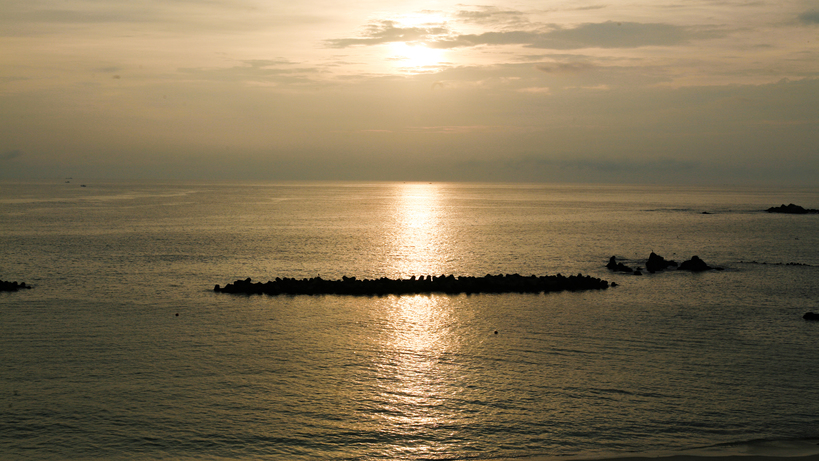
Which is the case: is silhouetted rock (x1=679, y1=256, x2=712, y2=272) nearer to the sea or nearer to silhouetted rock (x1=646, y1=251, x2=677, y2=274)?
the sea

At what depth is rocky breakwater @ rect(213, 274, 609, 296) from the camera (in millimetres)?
41312

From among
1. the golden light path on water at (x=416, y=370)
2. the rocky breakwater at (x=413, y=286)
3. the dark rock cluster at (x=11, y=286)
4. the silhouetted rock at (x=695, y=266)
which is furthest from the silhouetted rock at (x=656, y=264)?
the dark rock cluster at (x=11, y=286)

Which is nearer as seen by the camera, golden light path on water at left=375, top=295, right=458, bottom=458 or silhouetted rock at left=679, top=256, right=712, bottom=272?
golden light path on water at left=375, top=295, right=458, bottom=458

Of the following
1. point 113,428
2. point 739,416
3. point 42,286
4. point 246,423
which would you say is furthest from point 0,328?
point 739,416

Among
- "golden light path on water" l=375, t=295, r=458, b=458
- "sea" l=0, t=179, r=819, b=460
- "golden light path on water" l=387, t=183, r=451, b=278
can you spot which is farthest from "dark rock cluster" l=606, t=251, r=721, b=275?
"golden light path on water" l=375, t=295, r=458, b=458

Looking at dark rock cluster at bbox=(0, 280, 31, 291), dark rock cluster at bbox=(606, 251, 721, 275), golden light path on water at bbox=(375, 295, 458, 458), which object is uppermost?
dark rock cluster at bbox=(606, 251, 721, 275)

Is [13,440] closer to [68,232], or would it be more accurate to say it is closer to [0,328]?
[0,328]

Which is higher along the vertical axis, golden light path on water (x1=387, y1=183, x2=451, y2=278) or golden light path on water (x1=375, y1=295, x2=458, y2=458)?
golden light path on water (x1=387, y1=183, x2=451, y2=278)

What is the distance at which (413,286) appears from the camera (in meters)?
42.8

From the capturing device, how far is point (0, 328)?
3005cm

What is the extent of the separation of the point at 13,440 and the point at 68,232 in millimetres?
73860

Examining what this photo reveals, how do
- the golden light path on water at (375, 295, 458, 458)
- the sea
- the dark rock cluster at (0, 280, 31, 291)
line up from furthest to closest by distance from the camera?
1. the dark rock cluster at (0, 280, 31, 291)
2. the golden light path on water at (375, 295, 458, 458)
3. the sea

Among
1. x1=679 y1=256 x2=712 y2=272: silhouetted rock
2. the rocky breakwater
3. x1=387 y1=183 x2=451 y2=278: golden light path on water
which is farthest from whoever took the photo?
x1=387 y1=183 x2=451 y2=278: golden light path on water

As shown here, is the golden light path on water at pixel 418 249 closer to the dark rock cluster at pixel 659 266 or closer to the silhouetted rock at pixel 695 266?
the dark rock cluster at pixel 659 266
